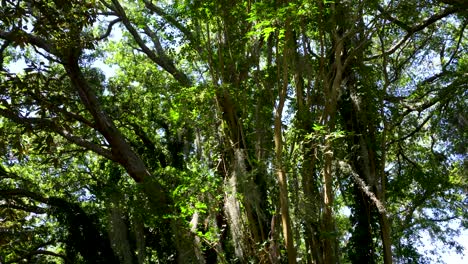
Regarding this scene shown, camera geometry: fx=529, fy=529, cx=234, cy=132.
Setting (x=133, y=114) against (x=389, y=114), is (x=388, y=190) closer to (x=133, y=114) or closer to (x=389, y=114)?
(x=389, y=114)

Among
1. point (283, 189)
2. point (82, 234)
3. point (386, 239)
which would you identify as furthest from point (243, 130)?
point (82, 234)

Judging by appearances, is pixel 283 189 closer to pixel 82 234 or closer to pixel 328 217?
pixel 328 217

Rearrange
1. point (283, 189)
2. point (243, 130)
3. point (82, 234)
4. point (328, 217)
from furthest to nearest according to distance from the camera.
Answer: point (82, 234) → point (243, 130) → point (328, 217) → point (283, 189)

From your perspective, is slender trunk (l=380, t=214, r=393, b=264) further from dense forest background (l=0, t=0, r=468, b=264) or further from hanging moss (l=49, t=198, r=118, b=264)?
hanging moss (l=49, t=198, r=118, b=264)

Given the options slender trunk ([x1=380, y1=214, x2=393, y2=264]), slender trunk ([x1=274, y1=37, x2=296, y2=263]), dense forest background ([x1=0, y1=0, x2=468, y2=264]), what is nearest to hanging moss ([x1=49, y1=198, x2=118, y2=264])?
dense forest background ([x1=0, y1=0, x2=468, y2=264])

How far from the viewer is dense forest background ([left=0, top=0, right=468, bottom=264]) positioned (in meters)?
5.70

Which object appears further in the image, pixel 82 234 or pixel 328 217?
pixel 82 234

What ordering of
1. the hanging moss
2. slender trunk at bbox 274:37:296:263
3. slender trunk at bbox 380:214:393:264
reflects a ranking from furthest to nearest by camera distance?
the hanging moss → slender trunk at bbox 380:214:393:264 → slender trunk at bbox 274:37:296:263

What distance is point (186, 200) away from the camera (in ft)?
21.8

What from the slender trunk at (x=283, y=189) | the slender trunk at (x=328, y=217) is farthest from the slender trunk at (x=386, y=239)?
the slender trunk at (x=283, y=189)

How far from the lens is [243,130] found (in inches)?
265

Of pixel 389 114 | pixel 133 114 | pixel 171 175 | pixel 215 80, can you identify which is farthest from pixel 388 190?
pixel 133 114

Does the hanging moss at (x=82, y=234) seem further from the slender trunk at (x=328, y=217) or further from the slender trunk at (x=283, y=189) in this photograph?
the slender trunk at (x=283, y=189)

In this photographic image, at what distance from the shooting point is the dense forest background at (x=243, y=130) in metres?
5.70
